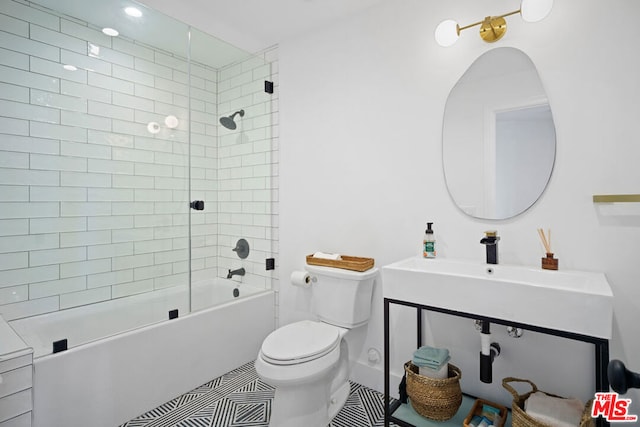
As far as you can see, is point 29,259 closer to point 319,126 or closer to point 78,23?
point 78,23

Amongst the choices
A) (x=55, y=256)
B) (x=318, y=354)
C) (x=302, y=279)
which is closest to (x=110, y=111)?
(x=55, y=256)

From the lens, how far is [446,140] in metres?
1.82

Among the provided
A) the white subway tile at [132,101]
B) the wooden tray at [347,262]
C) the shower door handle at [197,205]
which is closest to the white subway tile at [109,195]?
the shower door handle at [197,205]

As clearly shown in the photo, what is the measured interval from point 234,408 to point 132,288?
968mm

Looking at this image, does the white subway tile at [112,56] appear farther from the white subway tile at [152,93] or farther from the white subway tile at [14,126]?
the white subway tile at [14,126]

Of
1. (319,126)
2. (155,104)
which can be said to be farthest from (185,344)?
(319,126)

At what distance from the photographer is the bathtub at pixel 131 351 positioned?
1.57 meters

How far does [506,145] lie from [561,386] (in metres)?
1.18

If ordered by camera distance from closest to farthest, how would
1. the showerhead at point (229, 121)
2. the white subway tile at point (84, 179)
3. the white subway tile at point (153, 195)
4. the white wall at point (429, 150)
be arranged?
1. the white wall at point (429, 150)
2. the white subway tile at point (84, 179)
3. the white subway tile at point (153, 195)
4. the showerhead at point (229, 121)

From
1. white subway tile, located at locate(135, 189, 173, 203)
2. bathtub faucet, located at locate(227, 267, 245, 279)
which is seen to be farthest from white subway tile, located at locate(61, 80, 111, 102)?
→ bathtub faucet, located at locate(227, 267, 245, 279)

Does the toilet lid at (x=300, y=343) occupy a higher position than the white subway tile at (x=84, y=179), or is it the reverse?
the white subway tile at (x=84, y=179)

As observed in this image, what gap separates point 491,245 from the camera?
5.31 feet

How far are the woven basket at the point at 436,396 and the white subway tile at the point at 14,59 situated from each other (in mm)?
2598

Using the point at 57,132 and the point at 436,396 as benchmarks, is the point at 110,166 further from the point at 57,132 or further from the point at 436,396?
the point at 436,396
